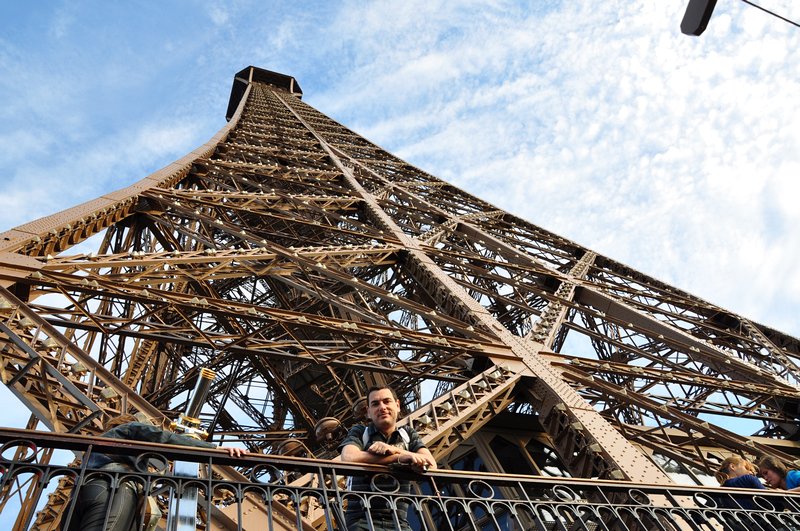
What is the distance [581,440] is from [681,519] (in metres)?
1.14

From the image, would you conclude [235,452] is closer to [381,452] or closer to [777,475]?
[381,452]

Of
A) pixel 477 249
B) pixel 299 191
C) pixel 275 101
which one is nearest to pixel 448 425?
pixel 477 249

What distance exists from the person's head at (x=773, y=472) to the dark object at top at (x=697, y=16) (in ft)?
11.0

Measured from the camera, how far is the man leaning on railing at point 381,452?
A: 11.9 feet

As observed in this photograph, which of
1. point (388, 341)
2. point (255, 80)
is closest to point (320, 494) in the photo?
point (388, 341)

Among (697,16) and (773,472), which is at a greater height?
(697,16)

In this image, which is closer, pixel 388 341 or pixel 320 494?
pixel 320 494

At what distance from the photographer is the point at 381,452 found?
3682 millimetres

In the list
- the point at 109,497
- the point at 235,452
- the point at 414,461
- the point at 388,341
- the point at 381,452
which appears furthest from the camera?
the point at 388,341

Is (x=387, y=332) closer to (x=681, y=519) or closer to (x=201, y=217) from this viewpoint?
(x=681, y=519)

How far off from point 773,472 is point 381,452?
345 cm

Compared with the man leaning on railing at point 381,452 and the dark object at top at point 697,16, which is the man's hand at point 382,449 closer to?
the man leaning on railing at point 381,452

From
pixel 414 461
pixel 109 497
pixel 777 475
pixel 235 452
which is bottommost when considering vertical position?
pixel 777 475

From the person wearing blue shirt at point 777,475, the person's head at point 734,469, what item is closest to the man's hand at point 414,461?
the person's head at point 734,469
